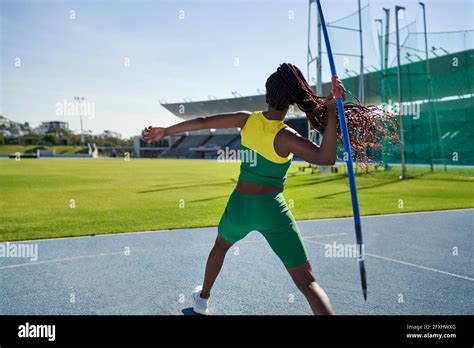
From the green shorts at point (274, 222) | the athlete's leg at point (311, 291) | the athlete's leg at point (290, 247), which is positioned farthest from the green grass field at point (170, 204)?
the athlete's leg at point (311, 291)

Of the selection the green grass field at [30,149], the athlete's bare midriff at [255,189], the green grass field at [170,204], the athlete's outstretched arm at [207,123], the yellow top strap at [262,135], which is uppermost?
the green grass field at [30,149]

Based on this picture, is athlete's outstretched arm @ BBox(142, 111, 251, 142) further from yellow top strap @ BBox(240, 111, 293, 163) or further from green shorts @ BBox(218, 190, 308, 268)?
green shorts @ BBox(218, 190, 308, 268)

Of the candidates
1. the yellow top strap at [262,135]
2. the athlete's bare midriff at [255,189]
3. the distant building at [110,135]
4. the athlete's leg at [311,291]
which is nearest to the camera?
the athlete's leg at [311,291]

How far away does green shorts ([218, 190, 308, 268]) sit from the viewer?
2871 mm

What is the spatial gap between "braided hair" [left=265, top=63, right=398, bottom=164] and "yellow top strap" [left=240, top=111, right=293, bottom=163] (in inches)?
5.6

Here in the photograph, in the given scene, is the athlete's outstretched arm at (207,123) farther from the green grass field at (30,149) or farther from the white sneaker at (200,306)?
the green grass field at (30,149)

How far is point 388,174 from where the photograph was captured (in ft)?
68.9

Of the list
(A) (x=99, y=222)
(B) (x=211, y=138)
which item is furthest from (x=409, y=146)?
(B) (x=211, y=138)

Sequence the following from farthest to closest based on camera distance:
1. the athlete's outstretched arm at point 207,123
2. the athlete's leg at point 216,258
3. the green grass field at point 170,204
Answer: the green grass field at point 170,204, the athlete's leg at point 216,258, the athlete's outstretched arm at point 207,123

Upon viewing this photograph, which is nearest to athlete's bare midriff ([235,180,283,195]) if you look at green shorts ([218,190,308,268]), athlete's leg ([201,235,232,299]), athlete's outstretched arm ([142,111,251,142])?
green shorts ([218,190,308,268])

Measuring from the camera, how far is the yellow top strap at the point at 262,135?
2867 mm

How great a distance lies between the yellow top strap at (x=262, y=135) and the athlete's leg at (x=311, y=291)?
0.79m

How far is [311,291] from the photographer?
2752 millimetres
